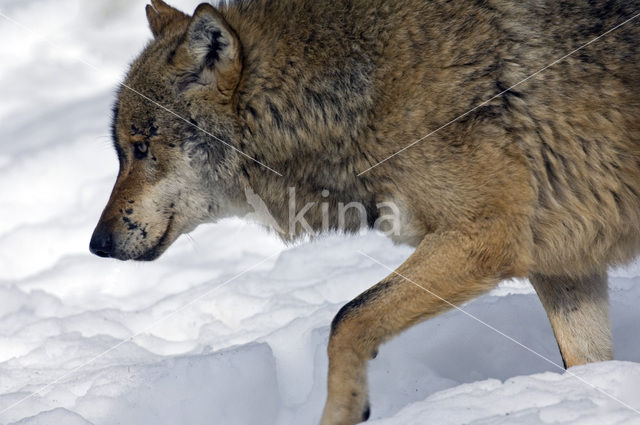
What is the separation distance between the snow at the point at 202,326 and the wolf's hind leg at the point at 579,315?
19 centimetres

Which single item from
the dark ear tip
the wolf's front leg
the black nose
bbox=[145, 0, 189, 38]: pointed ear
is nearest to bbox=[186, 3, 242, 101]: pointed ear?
the dark ear tip

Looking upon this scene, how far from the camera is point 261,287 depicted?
17.2 feet

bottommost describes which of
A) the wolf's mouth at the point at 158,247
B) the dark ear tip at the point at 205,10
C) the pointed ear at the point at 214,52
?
the wolf's mouth at the point at 158,247

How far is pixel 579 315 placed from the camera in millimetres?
3729

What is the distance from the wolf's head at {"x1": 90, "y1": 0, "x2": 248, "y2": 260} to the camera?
340cm

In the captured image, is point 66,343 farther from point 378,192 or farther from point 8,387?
point 378,192

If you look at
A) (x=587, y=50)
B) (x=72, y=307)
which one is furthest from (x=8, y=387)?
(x=587, y=50)

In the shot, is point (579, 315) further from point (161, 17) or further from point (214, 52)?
point (161, 17)

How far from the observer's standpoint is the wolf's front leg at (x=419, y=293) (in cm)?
304

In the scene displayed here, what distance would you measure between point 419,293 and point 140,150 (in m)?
1.40

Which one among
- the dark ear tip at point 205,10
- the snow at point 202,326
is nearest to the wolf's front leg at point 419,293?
the snow at point 202,326

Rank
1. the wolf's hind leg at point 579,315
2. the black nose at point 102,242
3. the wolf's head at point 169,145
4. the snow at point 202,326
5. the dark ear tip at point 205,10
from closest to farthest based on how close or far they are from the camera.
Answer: the snow at point 202,326
the dark ear tip at point 205,10
the wolf's head at point 169,145
the black nose at point 102,242
the wolf's hind leg at point 579,315

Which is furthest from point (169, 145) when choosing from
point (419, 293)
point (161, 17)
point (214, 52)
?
point (419, 293)

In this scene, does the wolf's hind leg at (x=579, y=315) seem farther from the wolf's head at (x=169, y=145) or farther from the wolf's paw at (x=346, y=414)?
the wolf's head at (x=169, y=145)
